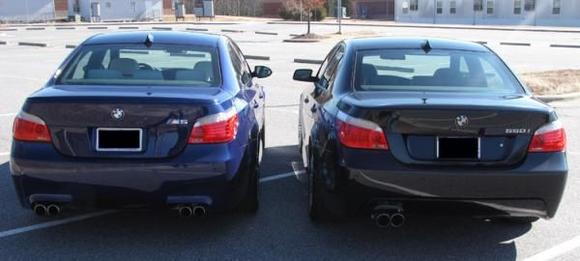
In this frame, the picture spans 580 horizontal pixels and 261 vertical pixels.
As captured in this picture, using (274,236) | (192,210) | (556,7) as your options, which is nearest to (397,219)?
(274,236)

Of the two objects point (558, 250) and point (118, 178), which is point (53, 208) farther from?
point (558, 250)

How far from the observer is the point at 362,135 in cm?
433

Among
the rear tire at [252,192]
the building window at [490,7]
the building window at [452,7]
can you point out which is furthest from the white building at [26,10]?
the rear tire at [252,192]

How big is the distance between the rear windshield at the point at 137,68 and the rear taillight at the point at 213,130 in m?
0.62

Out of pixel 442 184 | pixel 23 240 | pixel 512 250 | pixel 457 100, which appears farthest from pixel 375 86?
pixel 23 240

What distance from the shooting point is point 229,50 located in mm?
6035

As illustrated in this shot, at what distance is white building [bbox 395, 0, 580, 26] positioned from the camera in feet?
185

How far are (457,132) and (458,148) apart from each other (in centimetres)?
10

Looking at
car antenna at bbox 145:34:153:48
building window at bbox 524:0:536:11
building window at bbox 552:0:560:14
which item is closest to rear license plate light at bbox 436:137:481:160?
car antenna at bbox 145:34:153:48

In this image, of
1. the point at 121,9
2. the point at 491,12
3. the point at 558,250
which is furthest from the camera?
the point at 121,9

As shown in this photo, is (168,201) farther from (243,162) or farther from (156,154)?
(243,162)

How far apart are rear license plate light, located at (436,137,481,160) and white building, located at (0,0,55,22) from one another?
6029 cm

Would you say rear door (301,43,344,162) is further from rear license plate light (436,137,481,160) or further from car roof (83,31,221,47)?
rear license plate light (436,137,481,160)

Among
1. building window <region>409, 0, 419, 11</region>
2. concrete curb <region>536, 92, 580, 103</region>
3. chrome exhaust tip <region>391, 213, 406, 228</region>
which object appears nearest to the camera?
chrome exhaust tip <region>391, 213, 406, 228</region>
